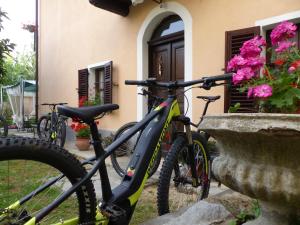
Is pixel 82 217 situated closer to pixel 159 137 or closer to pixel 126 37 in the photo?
pixel 159 137

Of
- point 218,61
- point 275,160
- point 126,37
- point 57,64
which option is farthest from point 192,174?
point 57,64

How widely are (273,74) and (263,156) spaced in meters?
0.59

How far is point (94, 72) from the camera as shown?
791 cm

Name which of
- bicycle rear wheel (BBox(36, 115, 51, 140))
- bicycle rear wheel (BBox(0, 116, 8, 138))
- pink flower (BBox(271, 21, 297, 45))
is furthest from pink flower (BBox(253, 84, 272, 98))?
bicycle rear wheel (BBox(0, 116, 8, 138))

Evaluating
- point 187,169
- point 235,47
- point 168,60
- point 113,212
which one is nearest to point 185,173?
point 187,169

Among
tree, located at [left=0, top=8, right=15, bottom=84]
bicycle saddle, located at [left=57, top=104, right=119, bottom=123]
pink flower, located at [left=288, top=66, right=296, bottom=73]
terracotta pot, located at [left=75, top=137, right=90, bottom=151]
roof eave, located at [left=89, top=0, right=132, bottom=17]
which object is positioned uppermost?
roof eave, located at [left=89, top=0, right=132, bottom=17]

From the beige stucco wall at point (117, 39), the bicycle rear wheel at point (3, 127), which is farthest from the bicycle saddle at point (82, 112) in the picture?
the bicycle rear wheel at point (3, 127)

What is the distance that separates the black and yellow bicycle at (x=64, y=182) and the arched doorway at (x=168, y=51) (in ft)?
12.4

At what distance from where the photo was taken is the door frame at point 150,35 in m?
5.26

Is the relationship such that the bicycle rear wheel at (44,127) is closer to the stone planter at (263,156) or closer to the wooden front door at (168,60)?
the wooden front door at (168,60)

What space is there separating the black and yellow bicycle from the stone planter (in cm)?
58

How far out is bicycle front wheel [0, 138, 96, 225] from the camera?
142cm

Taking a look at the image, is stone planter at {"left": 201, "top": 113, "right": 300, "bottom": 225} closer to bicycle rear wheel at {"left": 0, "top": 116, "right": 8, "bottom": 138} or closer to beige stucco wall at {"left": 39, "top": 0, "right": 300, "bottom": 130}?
beige stucco wall at {"left": 39, "top": 0, "right": 300, "bottom": 130}

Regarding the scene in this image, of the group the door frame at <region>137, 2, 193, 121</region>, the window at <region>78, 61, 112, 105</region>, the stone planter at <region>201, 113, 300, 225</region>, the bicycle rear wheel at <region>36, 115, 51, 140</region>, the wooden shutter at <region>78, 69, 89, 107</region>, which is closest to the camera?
the stone planter at <region>201, 113, 300, 225</region>
